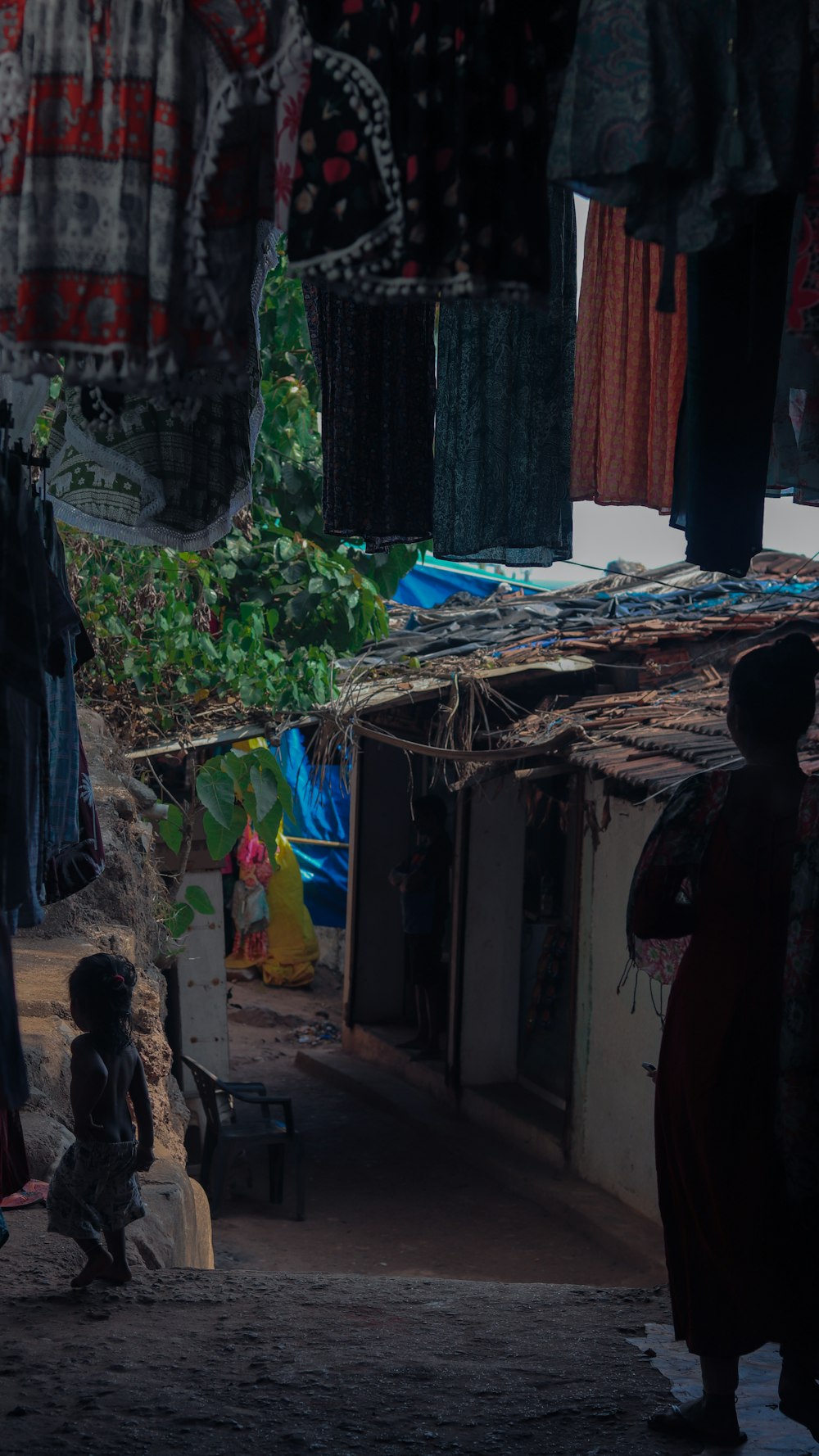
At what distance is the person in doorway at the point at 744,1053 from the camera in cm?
281

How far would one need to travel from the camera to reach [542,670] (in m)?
9.55

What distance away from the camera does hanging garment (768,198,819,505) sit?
101 inches

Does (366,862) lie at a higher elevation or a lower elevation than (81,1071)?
lower

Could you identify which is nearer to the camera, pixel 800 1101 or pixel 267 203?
pixel 267 203

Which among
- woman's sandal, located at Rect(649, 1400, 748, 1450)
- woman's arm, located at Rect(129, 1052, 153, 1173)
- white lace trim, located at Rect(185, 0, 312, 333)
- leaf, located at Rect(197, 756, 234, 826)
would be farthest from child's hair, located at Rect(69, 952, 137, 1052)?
leaf, located at Rect(197, 756, 234, 826)

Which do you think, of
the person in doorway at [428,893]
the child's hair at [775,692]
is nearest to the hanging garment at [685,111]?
the child's hair at [775,692]

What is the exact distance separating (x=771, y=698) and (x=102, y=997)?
2133 mm

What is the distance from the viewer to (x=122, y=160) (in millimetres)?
2299

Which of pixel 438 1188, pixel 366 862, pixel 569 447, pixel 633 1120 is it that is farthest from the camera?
Result: pixel 366 862

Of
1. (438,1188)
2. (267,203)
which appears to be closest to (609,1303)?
(267,203)

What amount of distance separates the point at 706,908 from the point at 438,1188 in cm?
716

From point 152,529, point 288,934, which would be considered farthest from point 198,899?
point 288,934

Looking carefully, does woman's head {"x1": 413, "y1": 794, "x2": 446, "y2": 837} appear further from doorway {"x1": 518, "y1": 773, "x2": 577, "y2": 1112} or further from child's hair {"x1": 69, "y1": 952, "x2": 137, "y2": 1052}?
child's hair {"x1": 69, "y1": 952, "x2": 137, "y2": 1052}

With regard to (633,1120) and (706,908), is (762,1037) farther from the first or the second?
(633,1120)
